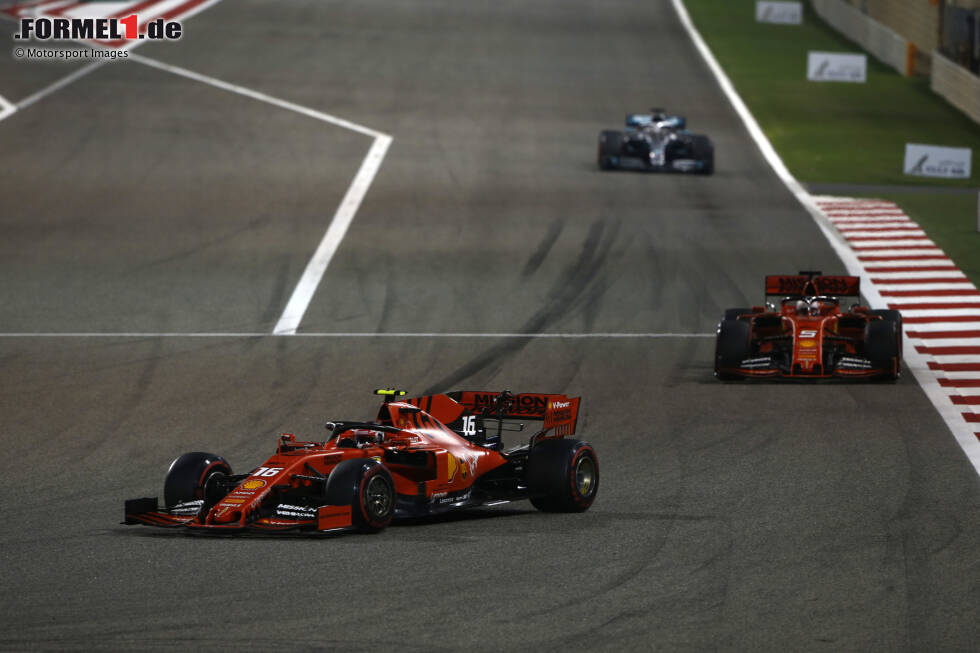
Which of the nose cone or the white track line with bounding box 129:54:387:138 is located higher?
the white track line with bounding box 129:54:387:138

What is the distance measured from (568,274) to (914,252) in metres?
6.41

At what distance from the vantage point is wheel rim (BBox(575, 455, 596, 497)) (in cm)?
1338

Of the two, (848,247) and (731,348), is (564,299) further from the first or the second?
(848,247)

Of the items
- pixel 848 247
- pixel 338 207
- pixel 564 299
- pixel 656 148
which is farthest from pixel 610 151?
pixel 564 299

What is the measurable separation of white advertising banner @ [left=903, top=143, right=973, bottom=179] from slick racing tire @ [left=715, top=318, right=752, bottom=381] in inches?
691

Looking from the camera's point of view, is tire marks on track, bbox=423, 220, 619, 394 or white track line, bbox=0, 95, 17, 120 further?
white track line, bbox=0, 95, 17, 120

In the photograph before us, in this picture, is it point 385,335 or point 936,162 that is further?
point 936,162

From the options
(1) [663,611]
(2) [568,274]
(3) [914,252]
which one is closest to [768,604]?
(1) [663,611]

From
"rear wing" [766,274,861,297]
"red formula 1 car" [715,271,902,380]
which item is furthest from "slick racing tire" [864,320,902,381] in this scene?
"rear wing" [766,274,861,297]

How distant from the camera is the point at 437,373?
2027 centimetres

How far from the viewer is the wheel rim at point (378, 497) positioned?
1201 cm

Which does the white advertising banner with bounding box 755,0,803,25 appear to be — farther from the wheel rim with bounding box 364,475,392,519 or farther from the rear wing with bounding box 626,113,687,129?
the wheel rim with bounding box 364,475,392,519

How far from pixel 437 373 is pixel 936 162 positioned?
64.4 feet

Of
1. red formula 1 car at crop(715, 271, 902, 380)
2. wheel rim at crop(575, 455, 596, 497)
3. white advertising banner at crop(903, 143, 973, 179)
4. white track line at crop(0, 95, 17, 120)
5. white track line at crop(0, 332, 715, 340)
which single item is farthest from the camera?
white track line at crop(0, 95, 17, 120)
